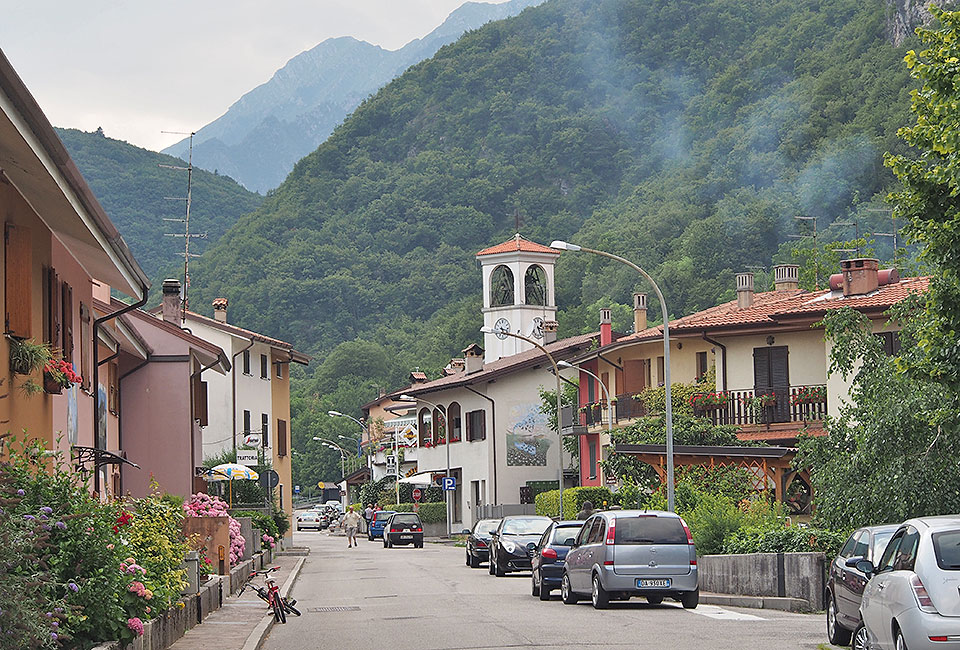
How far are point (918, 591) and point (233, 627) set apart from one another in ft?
34.4

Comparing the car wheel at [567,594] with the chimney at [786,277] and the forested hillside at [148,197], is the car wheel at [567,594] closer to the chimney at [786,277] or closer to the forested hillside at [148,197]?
the chimney at [786,277]

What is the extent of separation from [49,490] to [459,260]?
11460 centimetres

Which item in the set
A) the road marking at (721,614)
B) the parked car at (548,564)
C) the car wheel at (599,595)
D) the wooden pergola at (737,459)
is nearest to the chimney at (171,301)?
the wooden pergola at (737,459)

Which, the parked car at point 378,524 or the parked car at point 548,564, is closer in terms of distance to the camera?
the parked car at point 548,564

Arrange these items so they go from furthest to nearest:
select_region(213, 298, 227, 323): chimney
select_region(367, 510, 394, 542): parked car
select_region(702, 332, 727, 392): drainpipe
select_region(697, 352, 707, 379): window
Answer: select_region(367, 510, 394, 542): parked car, select_region(213, 298, 227, 323): chimney, select_region(697, 352, 707, 379): window, select_region(702, 332, 727, 392): drainpipe

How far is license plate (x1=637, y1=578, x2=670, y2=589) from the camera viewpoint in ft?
70.4

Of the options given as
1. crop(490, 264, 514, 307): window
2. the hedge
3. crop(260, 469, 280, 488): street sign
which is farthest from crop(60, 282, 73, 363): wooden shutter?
crop(490, 264, 514, 307): window

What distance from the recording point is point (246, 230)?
11969cm

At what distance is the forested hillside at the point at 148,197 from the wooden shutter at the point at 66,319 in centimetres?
8958

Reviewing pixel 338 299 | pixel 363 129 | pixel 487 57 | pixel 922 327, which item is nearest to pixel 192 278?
pixel 338 299

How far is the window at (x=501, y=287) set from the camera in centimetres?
8712

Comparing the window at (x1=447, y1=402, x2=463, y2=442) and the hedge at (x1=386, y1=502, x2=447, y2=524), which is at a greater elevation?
the window at (x1=447, y1=402, x2=463, y2=442)

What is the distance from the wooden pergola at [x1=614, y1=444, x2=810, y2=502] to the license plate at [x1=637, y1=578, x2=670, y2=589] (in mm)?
12665

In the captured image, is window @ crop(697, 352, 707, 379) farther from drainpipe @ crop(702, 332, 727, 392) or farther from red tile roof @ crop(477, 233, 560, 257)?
red tile roof @ crop(477, 233, 560, 257)
